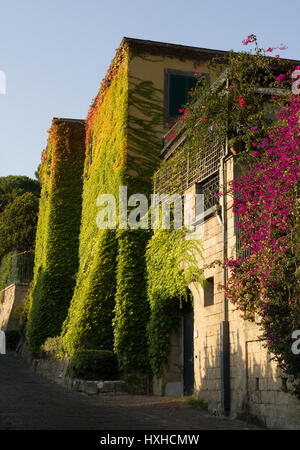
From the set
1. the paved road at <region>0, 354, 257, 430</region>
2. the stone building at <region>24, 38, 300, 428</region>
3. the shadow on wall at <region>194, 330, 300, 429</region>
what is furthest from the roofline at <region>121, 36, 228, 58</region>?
the paved road at <region>0, 354, 257, 430</region>

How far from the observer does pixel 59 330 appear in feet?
67.3

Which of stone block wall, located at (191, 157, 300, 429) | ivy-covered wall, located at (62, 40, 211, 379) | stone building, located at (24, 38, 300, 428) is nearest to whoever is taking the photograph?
stone block wall, located at (191, 157, 300, 429)

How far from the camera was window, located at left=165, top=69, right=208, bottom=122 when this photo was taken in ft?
56.9

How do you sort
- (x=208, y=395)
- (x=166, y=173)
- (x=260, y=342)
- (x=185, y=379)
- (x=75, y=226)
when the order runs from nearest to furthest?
(x=260, y=342)
(x=208, y=395)
(x=185, y=379)
(x=166, y=173)
(x=75, y=226)

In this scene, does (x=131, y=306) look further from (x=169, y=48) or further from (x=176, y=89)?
(x=169, y=48)

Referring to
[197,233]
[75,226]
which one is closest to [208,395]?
[197,233]

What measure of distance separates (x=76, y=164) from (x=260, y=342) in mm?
14860

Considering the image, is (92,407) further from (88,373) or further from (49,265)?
(49,265)

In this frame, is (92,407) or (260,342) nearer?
(260,342)

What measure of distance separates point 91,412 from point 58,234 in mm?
12826

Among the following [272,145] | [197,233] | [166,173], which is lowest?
[197,233]

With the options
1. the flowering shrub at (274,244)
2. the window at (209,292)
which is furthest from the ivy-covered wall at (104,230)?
the flowering shrub at (274,244)

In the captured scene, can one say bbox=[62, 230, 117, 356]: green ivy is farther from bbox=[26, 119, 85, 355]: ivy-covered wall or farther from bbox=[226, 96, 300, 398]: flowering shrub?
bbox=[226, 96, 300, 398]: flowering shrub

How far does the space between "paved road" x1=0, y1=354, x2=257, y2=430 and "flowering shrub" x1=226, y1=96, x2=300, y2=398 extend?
1.82 m
